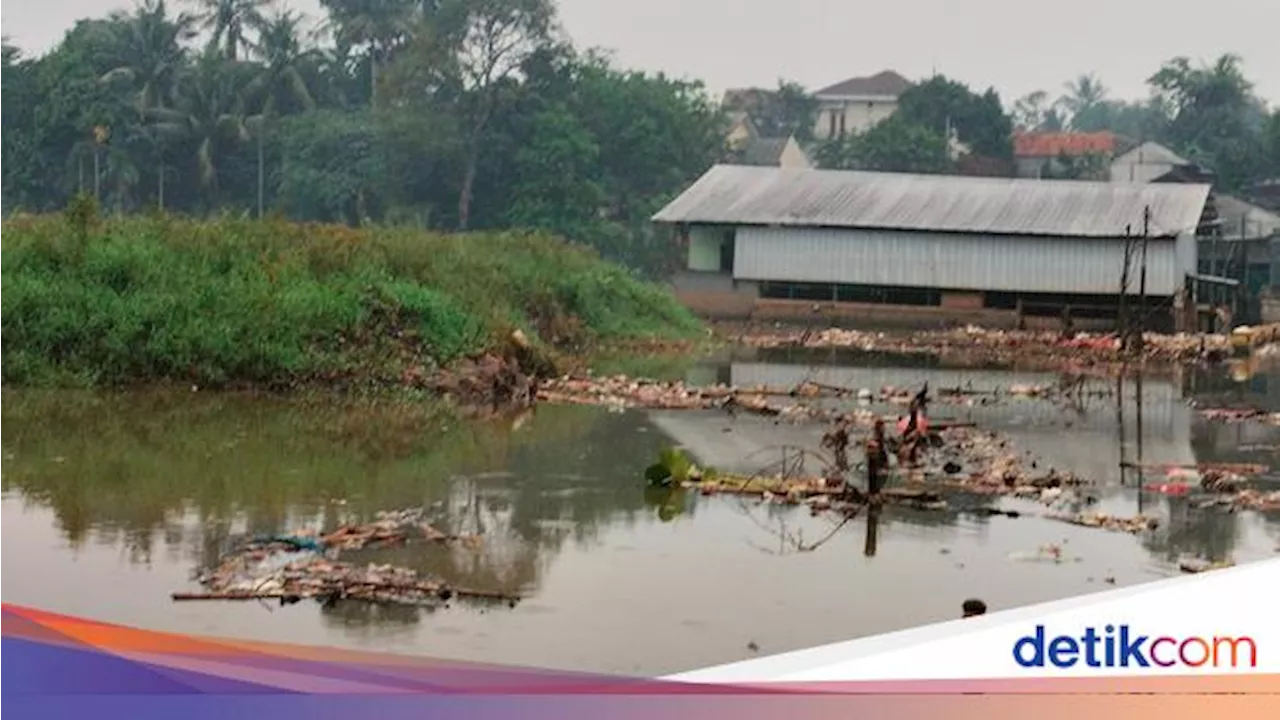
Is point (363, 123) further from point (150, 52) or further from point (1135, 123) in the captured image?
point (1135, 123)

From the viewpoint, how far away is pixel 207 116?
21.9 metres

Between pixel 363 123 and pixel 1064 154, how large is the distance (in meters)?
16.4

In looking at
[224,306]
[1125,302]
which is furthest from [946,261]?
[224,306]

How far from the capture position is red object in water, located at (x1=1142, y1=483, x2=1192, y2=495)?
9516mm

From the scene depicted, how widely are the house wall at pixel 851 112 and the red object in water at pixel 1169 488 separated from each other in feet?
102

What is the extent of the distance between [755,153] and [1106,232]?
15505 mm

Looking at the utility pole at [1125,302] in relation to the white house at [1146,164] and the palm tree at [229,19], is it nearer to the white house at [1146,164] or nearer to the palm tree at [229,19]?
the white house at [1146,164]

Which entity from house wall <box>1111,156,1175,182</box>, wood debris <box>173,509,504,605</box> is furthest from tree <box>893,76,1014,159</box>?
wood debris <box>173,509,504,605</box>

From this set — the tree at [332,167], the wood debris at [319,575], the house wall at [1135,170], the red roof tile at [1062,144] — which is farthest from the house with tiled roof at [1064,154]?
the wood debris at [319,575]

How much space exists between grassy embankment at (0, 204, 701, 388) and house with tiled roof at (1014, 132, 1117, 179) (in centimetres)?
2220

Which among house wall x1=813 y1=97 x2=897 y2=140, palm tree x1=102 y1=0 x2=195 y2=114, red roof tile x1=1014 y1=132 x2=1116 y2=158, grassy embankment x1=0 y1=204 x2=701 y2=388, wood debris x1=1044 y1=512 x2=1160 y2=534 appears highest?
house wall x1=813 y1=97 x2=897 y2=140

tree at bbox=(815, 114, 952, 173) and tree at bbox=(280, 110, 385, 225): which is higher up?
tree at bbox=(815, 114, 952, 173)

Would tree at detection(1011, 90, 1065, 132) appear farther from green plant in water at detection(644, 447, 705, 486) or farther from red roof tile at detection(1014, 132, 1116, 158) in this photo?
green plant in water at detection(644, 447, 705, 486)

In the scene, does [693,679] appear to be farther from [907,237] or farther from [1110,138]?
[1110,138]
